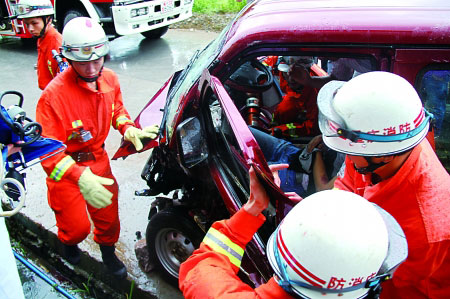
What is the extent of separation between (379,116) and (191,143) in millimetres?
1071

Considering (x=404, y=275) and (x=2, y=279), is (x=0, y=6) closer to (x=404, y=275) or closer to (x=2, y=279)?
(x=2, y=279)

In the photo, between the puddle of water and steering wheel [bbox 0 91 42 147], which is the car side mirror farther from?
the puddle of water

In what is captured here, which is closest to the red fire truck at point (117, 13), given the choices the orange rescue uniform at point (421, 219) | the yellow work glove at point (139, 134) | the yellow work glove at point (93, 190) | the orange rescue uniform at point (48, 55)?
the orange rescue uniform at point (48, 55)

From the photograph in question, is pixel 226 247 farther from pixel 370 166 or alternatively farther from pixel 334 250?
pixel 370 166

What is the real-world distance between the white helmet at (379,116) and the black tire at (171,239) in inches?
50.8

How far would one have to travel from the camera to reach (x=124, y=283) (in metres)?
2.90

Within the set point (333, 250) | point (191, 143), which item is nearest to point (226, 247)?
point (333, 250)

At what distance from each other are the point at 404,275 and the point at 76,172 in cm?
192

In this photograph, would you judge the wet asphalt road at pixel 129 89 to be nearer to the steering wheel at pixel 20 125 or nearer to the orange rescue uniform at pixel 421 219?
the steering wheel at pixel 20 125

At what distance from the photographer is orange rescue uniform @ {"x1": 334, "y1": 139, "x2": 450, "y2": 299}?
1435mm

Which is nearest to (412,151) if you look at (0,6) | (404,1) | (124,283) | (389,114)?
(389,114)

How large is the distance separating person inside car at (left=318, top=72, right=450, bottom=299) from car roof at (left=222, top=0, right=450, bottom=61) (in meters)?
0.42

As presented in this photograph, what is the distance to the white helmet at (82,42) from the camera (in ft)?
8.58

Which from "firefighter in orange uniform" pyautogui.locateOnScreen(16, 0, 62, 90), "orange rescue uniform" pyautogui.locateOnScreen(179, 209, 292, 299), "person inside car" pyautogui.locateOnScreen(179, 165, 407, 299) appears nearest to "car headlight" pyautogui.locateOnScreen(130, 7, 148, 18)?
"firefighter in orange uniform" pyautogui.locateOnScreen(16, 0, 62, 90)
